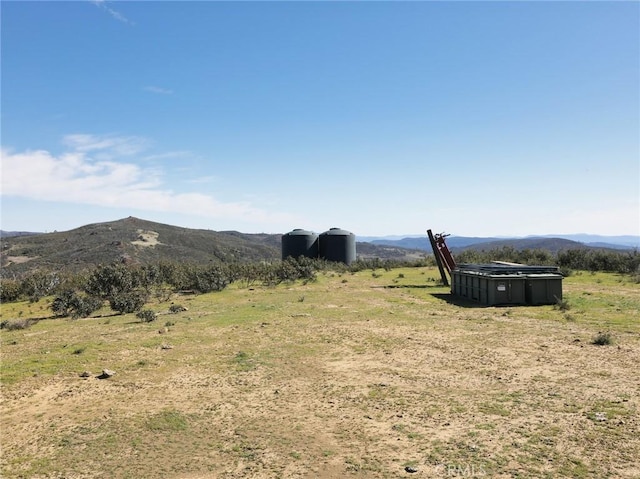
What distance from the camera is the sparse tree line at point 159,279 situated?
80.9ft

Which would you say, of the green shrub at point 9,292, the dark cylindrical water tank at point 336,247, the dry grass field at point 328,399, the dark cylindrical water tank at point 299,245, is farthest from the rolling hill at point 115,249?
the dry grass field at point 328,399

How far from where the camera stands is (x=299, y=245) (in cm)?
5588

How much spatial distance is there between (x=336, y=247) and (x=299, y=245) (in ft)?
16.0

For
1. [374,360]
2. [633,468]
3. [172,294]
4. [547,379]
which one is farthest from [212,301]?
[633,468]

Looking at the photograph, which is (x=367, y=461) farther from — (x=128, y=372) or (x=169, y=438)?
(x=128, y=372)

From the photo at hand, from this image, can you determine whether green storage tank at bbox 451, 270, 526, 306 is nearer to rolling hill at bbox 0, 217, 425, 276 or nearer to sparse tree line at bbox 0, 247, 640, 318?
sparse tree line at bbox 0, 247, 640, 318

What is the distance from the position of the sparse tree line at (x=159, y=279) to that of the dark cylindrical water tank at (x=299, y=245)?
485 centimetres

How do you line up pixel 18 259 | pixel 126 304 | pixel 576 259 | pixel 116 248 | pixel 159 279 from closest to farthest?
1. pixel 126 304
2. pixel 159 279
3. pixel 576 259
4. pixel 18 259
5. pixel 116 248

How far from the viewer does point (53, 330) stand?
64.4 ft

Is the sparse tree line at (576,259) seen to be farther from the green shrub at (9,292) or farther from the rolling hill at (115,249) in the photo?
the green shrub at (9,292)

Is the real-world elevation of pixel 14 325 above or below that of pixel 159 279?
below

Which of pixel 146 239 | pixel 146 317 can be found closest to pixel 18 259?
pixel 146 239

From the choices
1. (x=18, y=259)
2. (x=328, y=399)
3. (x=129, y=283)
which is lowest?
(x=328, y=399)

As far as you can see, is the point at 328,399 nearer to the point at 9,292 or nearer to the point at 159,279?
the point at 159,279
